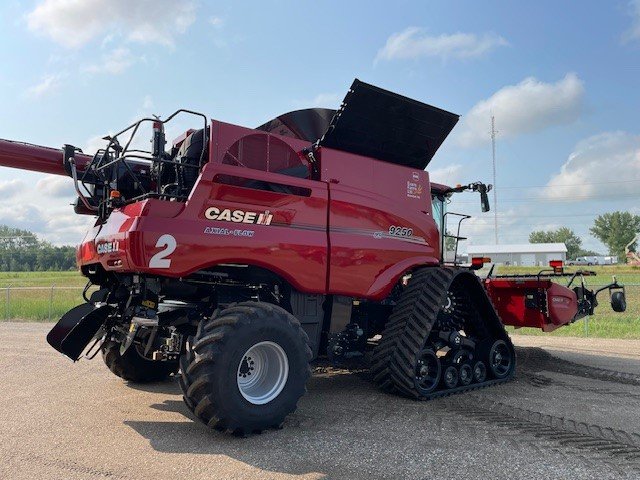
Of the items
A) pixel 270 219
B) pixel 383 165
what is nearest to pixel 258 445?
pixel 270 219

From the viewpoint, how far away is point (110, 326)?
6.09 m

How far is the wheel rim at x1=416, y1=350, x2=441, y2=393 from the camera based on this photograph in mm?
6445

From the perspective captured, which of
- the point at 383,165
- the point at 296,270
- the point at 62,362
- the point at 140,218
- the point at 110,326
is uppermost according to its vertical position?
the point at 383,165

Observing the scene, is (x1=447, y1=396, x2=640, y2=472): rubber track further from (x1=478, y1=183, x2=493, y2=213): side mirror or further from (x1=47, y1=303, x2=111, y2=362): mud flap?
(x1=47, y1=303, x2=111, y2=362): mud flap

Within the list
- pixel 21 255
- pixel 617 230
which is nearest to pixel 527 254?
pixel 617 230

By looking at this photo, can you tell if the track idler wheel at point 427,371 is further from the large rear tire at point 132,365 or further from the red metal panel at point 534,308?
the large rear tire at point 132,365

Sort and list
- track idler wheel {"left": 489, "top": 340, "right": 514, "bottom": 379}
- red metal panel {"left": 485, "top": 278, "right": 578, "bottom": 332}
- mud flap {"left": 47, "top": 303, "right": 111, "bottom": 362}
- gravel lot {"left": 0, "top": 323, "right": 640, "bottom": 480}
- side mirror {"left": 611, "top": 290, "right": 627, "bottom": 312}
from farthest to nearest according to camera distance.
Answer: side mirror {"left": 611, "top": 290, "right": 627, "bottom": 312} → red metal panel {"left": 485, "top": 278, "right": 578, "bottom": 332} → track idler wheel {"left": 489, "top": 340, "right": 514, "bottom": 379} → mud flap {"left": 47, "top": 303, "right": 111, "bottom": 362} → gravel lot {"left": 0, "top": 323, "right": 640, "bottom": 480}

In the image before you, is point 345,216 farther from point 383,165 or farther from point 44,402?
point 44,402

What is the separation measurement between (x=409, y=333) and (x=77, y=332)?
388cm

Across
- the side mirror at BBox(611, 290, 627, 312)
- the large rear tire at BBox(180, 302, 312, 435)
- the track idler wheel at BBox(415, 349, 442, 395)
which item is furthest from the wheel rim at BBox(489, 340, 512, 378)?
the large rear tire at BBox(180, 302, 312, 435)

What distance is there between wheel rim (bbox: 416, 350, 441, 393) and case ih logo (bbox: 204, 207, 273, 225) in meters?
2.55

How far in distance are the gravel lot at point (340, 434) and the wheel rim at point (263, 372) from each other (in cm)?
40

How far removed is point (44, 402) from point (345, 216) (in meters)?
4.21

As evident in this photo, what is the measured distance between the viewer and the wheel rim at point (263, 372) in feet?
16.5
